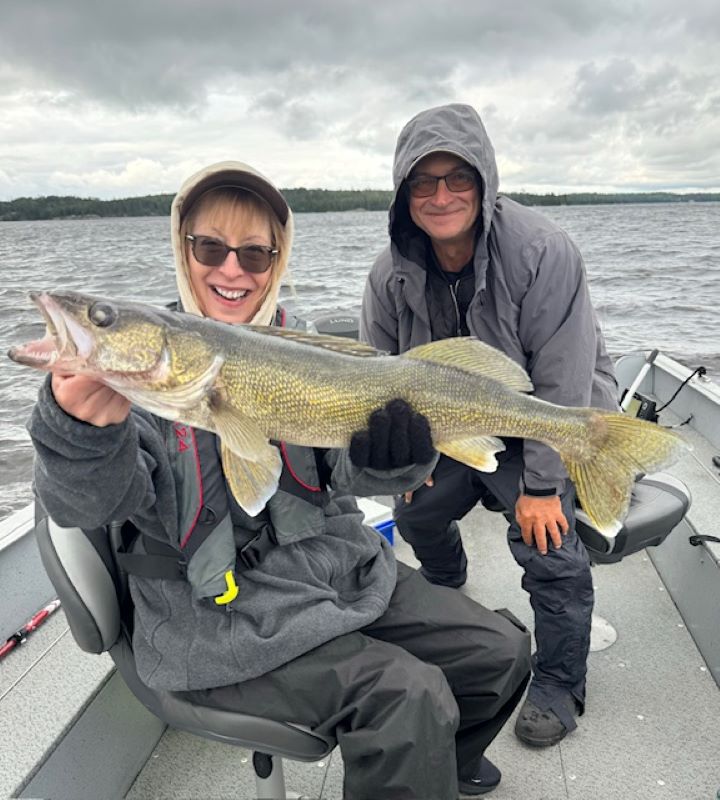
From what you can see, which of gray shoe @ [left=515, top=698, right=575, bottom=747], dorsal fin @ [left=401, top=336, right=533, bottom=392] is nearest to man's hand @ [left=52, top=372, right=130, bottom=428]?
dorsal fin @ [left=401, top=336, right=533, bottom=392]

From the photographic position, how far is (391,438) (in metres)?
2.51

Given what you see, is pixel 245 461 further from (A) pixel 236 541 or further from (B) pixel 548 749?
(B) pixel 548 749

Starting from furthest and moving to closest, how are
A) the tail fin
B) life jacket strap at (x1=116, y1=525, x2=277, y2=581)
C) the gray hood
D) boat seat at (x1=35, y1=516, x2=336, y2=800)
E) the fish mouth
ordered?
the gray hood < the tail fin < life jacket strap at (x1=116, y1=525, x2=277, y2=581) < boat seat at (x1=35, y1=516, x2=336, y2=800) < the fish mouth

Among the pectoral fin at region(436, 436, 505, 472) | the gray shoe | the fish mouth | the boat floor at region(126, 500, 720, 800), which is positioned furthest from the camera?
the gray shoe

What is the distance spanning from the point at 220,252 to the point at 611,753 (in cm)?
306

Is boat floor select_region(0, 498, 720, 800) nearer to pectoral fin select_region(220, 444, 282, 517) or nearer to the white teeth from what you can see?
pectoral fin select_region(220, 444, 282, 517)

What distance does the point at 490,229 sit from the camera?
365 cm

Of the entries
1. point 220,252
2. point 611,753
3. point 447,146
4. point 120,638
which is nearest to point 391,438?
point 220,252

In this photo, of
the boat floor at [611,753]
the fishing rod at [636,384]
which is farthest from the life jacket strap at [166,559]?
the fishing rod at [636,384]

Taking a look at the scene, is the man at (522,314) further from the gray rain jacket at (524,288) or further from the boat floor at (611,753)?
the boat floor at (611,753)

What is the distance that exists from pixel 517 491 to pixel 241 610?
6.18ft

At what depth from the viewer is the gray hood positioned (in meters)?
3.56

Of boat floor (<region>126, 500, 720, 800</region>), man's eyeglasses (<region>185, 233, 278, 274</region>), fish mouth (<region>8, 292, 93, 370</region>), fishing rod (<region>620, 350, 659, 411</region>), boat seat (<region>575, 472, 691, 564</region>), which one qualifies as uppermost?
man's eyeglasses (<region>185, 233, 278, 274</region>)

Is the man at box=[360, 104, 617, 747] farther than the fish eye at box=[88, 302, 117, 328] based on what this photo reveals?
Yes
